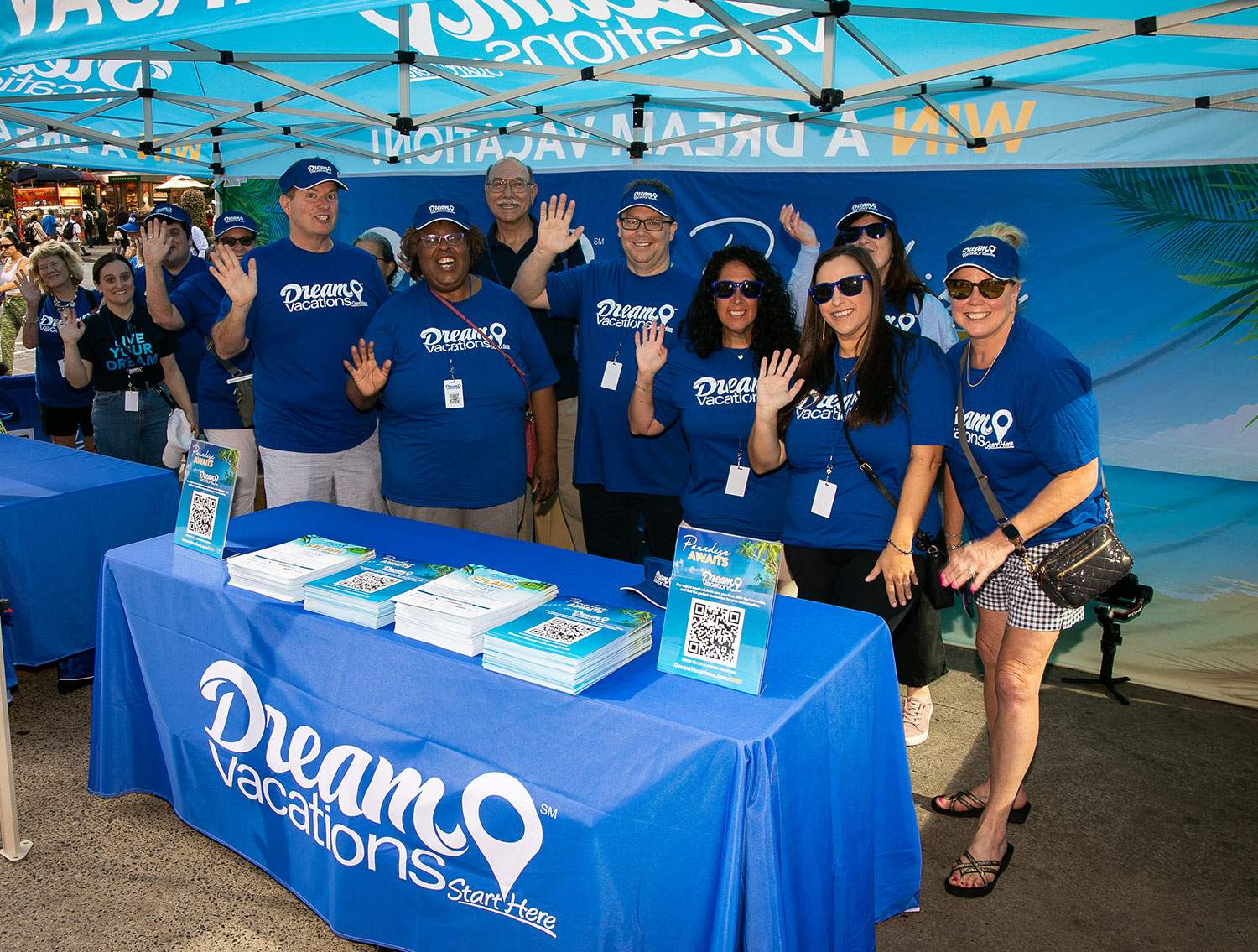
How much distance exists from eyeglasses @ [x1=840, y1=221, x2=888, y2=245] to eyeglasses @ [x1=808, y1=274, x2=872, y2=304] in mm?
591

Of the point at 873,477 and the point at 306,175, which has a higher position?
the point at 306,175

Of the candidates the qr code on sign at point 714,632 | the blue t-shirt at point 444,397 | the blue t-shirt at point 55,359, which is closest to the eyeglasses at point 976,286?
the qr code on sign at point 714,632

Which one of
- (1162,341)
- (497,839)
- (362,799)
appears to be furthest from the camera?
(1162,341)

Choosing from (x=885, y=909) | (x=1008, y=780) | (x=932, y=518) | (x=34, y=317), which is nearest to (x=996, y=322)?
(x=932, y=518)

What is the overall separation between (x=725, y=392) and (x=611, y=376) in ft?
2.19

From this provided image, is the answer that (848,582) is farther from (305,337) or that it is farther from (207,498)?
(305,337)

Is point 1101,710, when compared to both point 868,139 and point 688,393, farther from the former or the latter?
point 868,139

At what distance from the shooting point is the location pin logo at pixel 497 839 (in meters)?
1.76

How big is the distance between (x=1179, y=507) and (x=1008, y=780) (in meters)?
1.91

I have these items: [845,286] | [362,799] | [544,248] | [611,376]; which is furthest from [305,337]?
[845,286]

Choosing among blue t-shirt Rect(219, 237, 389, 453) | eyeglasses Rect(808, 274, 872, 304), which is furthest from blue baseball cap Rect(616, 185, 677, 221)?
blue t-shirt Rect(219, 237, 389, 453)

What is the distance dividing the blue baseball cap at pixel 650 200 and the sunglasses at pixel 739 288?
0.56 metres

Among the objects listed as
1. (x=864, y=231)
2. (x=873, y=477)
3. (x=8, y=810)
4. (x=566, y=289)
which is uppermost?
(x=864, y=231)

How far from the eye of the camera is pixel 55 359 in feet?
16.3
